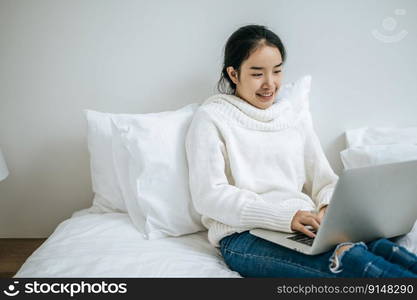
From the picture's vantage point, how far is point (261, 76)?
1392 millimetres

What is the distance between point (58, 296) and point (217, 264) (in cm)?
43

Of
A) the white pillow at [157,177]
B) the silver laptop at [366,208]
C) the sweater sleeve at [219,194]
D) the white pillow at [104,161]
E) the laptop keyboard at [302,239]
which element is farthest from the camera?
the white pillow at [104,161]

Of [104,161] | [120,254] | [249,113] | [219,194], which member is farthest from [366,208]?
[104,161]

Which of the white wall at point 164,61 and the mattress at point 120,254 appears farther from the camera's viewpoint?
the white wall at point 164,61

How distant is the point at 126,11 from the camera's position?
5.41 ft

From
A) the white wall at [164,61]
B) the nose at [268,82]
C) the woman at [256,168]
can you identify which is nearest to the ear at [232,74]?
the woman at [256,168]

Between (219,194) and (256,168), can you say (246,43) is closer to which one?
(256,168)

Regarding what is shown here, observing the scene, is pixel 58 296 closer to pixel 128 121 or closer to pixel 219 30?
pixel 128 121

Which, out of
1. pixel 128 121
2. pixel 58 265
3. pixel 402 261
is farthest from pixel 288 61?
pixel 58 265

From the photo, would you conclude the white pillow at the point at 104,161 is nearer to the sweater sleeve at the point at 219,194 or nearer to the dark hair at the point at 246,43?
the sweater sleeve at the point at 219,194

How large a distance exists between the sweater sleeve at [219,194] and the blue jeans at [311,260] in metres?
0.06

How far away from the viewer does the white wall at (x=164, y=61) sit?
1.63 meters

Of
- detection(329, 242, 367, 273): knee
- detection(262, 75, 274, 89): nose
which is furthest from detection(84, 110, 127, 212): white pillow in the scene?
detection(329, 242, 367, 273): knee

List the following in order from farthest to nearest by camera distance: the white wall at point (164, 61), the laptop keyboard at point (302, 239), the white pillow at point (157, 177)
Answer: the white wall at point (164, 61) < the white pillow at point (157, 177) < the laptop keyboard at point (302, 239)
